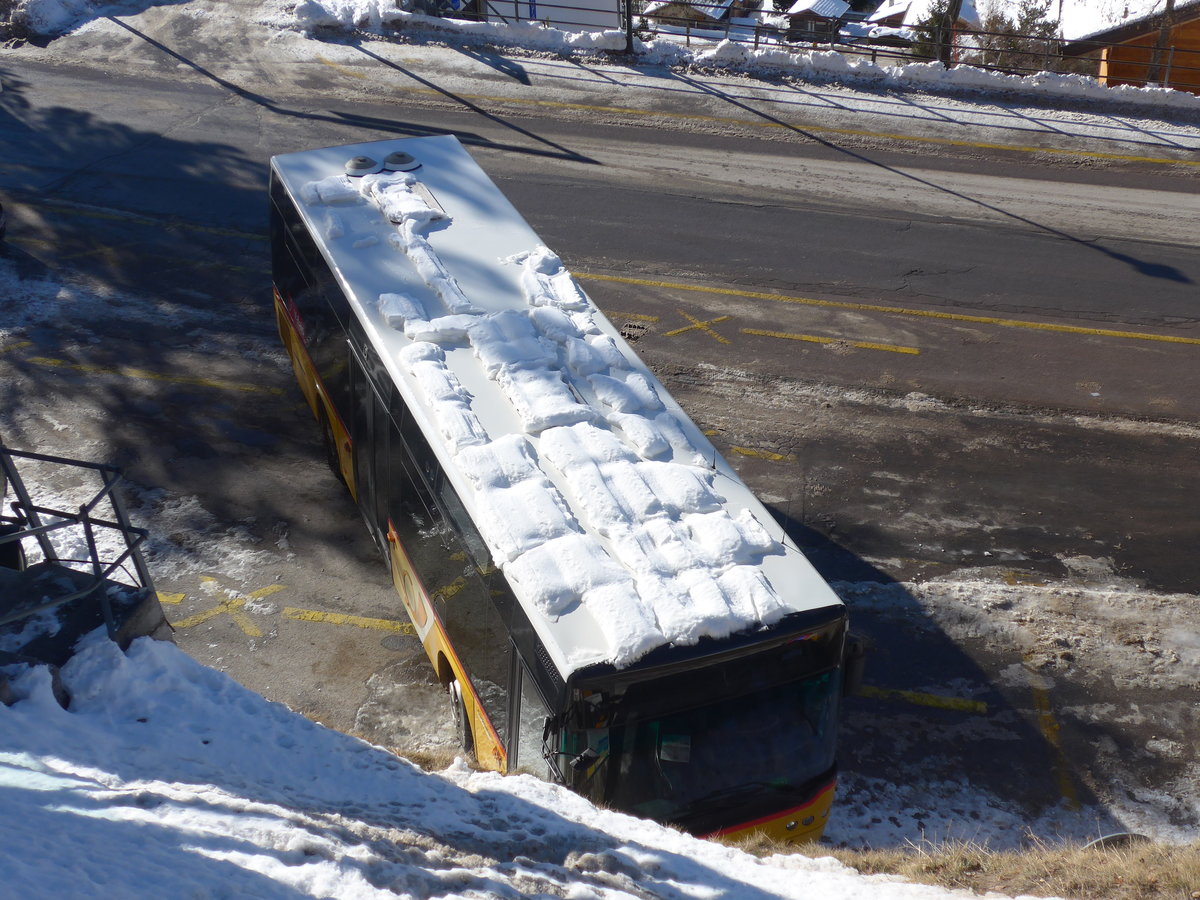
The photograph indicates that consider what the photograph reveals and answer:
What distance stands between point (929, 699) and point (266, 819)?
5.79 metres

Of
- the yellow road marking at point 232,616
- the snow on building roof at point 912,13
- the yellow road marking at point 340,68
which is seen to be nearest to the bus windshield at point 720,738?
the yellow road marking at point 232,616

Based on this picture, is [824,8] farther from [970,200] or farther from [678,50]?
[970,200]

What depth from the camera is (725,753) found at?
588 cm

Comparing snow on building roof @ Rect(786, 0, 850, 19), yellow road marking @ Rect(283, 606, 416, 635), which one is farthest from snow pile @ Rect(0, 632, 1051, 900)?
snow on building roof @ Rect(786, 0, 850, 19)

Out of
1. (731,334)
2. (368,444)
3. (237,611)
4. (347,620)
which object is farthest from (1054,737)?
(237,611)

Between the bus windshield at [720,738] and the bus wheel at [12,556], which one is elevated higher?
the bus wheel at [12,556]

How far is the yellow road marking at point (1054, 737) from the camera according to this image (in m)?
7.94

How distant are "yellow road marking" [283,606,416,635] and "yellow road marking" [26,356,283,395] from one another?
150 inches

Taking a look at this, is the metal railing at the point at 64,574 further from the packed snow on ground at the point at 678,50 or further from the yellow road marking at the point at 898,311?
the packed snow on ground at the point at 678,50

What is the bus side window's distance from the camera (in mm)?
5902

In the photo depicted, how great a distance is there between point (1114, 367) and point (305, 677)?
10912 mm

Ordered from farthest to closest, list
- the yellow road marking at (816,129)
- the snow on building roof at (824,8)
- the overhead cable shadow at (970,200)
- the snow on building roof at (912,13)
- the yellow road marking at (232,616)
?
the snow on building roof at (824,8) < the snow on building roof at (912,13) < the yellow road marking at (816,129) < the overhead cable shadow at (970,200) < the yellow road marking at (232,616)

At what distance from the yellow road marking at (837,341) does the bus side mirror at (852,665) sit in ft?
26.5

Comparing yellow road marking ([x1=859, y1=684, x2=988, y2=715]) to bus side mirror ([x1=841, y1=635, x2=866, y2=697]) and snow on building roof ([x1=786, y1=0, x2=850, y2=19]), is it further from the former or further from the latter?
snow on building roof ([x1=786, y1=0, x2=850, y2=19])
